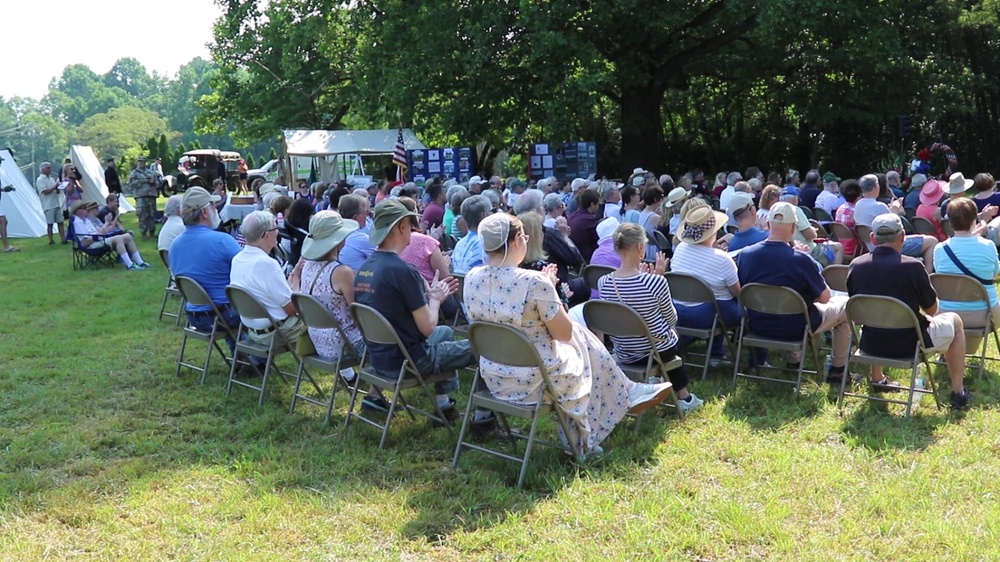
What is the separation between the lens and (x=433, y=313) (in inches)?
200

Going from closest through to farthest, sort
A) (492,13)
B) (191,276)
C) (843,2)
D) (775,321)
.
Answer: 1. (775,321)
2. (191,276)
3. (843,2)
4. (492,13)

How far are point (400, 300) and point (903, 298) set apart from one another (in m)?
2.84

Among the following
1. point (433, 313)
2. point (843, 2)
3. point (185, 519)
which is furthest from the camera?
point (843, 2)

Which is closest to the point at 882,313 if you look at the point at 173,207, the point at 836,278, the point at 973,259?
the point at 973,259

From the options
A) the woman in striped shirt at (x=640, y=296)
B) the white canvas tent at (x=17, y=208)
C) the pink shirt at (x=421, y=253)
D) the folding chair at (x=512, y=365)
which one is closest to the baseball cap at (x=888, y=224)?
the woman in striped shirt at (x=640, y=296)

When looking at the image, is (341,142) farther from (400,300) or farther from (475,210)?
(400,300)

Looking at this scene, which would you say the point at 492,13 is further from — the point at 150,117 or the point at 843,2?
the point at 150,117

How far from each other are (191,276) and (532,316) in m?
3.41

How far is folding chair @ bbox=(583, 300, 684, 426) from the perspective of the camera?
16.7 ft

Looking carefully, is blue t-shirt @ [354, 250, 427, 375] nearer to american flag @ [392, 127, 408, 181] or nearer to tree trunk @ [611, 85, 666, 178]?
american flag @ [392, 127, 408, 181]

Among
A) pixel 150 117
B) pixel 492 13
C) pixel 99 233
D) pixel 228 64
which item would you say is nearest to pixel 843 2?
pixel 492 13

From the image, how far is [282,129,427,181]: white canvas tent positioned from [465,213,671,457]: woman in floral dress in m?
19.5

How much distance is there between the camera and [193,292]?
6.39 meters

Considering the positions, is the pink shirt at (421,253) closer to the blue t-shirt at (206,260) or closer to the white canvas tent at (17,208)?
the blue t-shirt at (206,260)
